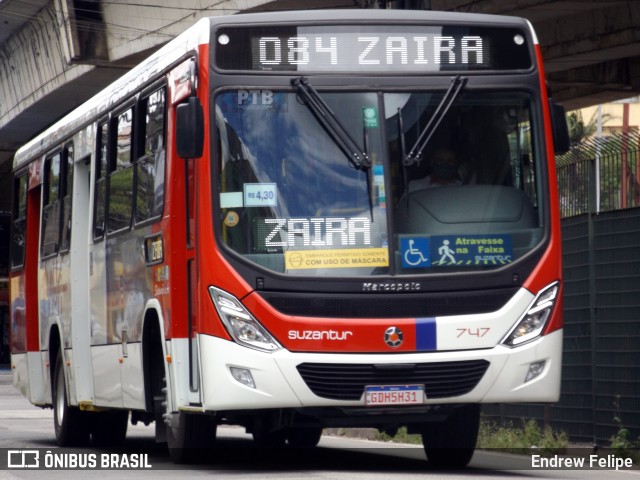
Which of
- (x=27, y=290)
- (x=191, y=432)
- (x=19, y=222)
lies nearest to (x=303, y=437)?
(x=191, y=432)

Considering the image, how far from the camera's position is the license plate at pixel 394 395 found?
11.1 m

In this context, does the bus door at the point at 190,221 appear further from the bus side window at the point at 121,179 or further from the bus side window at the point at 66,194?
the bus side window at the point at 66,194

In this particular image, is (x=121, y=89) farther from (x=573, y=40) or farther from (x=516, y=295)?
(x=573, y=40)

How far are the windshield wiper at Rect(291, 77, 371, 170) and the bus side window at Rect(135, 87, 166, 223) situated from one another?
1.55m

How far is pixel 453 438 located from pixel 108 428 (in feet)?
18.6

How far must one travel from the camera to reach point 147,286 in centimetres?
1282

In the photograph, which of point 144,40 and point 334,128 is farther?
point 144,40

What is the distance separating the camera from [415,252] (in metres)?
11.3

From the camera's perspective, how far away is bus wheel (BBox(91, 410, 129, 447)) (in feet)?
55.7

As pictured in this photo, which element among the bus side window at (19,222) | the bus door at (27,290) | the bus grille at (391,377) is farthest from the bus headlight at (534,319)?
the bus side window at (19,222)

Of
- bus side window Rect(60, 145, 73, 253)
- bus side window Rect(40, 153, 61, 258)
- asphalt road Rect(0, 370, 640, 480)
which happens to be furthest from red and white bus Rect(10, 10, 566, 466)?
bus side window Rect(40, 153, 61, 258)

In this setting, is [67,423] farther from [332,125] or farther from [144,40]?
[144,40]

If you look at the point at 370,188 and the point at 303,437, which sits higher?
the point at 370,188

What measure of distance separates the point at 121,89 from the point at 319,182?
3657 millimetres
